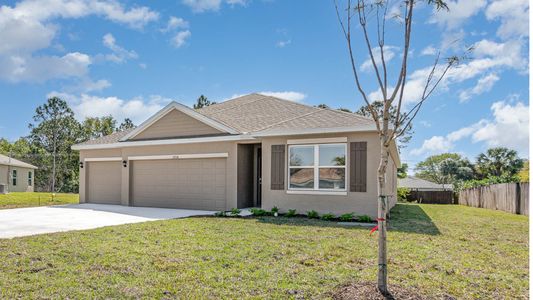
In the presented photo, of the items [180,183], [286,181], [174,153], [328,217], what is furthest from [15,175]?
[328,217]

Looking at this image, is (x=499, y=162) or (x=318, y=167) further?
(x=499, y=162)

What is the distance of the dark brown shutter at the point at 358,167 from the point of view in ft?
34.2

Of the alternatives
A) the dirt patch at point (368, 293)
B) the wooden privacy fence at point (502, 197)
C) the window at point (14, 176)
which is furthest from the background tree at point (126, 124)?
the dirt patch at point (368, 293)

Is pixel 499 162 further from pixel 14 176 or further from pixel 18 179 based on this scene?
pixel 14 176

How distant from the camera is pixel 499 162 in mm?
40812

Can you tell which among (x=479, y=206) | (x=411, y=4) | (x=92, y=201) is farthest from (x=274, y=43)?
(x=479, y=206)

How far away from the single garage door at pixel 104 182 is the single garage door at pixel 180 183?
42.8 inches

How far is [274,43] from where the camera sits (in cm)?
1484

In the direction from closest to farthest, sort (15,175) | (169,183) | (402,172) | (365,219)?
(365,219), (169,183), (15,175), (402,172)

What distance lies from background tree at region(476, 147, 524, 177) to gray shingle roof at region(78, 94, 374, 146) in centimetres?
3370

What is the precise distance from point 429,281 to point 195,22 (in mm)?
12330

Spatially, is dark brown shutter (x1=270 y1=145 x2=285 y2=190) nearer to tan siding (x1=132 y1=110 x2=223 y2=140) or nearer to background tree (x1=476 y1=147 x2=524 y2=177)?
tan siding (x1=132 y1=110 x2=223 y2=140)

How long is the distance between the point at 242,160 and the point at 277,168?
1.76 m

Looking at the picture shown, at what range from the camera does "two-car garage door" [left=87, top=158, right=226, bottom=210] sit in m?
13.1
